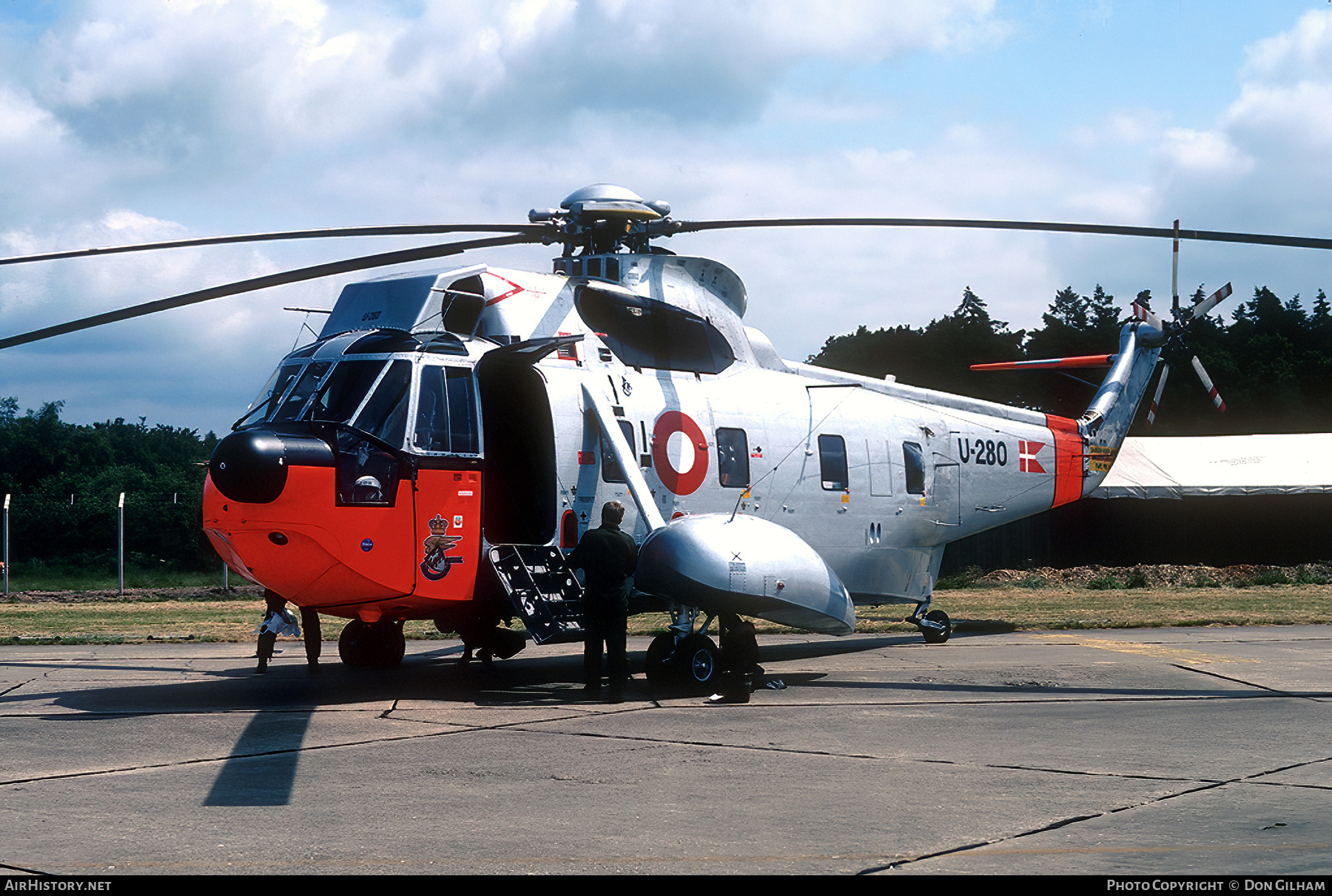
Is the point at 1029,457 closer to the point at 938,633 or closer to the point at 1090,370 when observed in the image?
the point at 938,633

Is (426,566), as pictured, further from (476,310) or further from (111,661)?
(111,661)

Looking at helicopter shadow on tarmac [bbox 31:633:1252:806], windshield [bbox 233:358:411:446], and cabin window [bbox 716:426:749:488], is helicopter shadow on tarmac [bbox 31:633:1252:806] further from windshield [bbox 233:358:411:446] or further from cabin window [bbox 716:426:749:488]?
windshield [bbox 233:358:411:446]

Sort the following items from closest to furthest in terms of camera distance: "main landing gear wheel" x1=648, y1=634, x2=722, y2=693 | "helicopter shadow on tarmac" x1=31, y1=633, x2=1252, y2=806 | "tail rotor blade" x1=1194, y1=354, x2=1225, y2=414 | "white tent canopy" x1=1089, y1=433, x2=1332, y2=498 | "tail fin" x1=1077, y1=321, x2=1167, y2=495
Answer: "helicopter shadow on tarmac" x1=31, y1=633, x2=1252, y2=806 → "main landing gear wheel" x1=648, y1=634, x2=722, y2=693 → "tail rotor blade" x1=1194, y1=354, x2=1225, y2=414 → "tail fin" x1=1077, y1=321, x2=1167, y2=495 → "white tent canopy" x1=1089, y1=433, x2=1332, y2=498

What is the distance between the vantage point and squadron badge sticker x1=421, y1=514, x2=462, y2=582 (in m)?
11.1

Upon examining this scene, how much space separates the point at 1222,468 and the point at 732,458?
2554 centimetres

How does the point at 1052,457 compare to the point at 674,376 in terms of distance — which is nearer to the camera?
the point at 674,376

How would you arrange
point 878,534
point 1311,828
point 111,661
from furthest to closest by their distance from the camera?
point 878,534
point 111,661
point 1311,828

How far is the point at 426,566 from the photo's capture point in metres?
11.1

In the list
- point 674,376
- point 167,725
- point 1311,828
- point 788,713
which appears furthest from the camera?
point 674,376

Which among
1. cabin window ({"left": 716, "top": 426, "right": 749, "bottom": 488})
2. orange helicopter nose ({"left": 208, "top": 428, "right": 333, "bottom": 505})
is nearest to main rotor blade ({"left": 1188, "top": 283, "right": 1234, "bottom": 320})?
cabin window ({"left": 716, "top": 426, "right": 749, "bottom": 488})

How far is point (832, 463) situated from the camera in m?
15.2

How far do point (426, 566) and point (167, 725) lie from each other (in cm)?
261

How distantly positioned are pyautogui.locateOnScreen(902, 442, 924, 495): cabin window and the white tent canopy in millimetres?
18082
